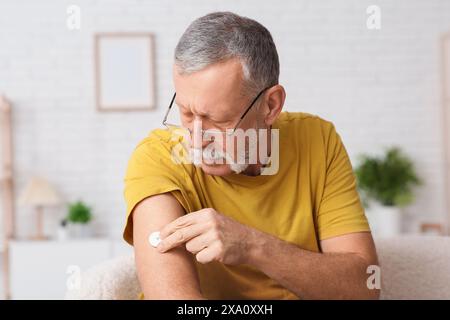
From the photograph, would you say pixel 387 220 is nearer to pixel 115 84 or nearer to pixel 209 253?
pixel 115 84

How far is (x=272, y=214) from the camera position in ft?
3.56

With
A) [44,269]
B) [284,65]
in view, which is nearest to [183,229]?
[44,269]

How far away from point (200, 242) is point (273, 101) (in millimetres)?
331

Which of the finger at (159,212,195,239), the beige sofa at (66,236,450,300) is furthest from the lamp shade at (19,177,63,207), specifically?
the finger at (159,212,195,239)

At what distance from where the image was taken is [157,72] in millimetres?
3500

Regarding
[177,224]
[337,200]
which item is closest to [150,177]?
[177,224]

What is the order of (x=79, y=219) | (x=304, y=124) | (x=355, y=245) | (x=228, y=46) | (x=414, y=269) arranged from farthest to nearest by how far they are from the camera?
1. (x=79, y=219)
2. (x=414, y=269)
3. (x=304, y=124)
4. (x=355, y=245)
5. (x=228, y=46)

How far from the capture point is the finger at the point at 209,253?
0.81 meters

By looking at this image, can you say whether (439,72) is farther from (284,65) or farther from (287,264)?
(287,264)

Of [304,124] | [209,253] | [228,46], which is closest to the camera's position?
[209,253]

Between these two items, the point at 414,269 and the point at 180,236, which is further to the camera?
the point at 414,269

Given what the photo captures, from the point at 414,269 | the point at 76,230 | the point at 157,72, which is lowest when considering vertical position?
the point at 76,230

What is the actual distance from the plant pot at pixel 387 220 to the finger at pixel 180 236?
2647 millimetres

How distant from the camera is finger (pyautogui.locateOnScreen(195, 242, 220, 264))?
814 millimetres
